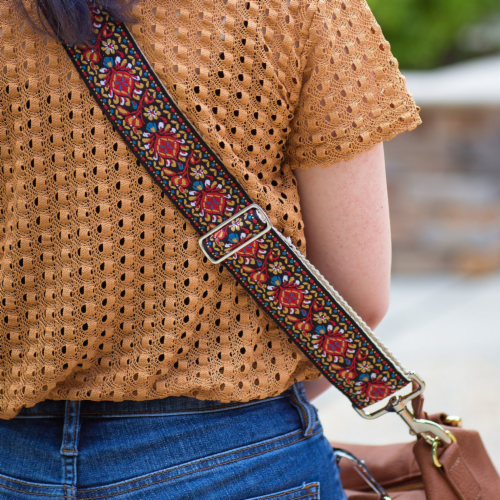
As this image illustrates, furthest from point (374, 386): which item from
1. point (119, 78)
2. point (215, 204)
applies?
point (119, 78)

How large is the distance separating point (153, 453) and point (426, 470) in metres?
0.57

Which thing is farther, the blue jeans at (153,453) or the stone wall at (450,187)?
the stone wall at (450,187)

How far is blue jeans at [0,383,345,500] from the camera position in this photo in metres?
1.11

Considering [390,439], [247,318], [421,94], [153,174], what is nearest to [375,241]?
[247,318]

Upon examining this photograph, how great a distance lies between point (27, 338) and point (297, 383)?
0.54 meters

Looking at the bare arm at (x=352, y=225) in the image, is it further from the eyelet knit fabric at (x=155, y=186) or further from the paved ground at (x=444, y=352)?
the paved ground at (x=444, y=352)

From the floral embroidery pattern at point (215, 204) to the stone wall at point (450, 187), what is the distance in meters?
4.37

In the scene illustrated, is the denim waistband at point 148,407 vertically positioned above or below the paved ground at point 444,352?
above

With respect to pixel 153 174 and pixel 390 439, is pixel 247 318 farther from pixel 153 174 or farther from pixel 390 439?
pixel 390 439

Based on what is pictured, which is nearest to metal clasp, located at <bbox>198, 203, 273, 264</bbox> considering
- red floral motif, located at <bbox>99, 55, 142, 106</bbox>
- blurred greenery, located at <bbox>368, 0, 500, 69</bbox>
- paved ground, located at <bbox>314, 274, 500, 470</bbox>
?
red floral motif, located at <bbox>99, 55, 142, 106</bbox>

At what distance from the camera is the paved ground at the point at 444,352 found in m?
3.45

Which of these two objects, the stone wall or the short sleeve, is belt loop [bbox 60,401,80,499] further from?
the stone wall

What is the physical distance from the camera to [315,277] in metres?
1.16

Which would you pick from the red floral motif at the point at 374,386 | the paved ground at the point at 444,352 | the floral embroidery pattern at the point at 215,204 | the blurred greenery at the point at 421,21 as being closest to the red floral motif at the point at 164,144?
the floral embroidery pattern at the point at 215,204
